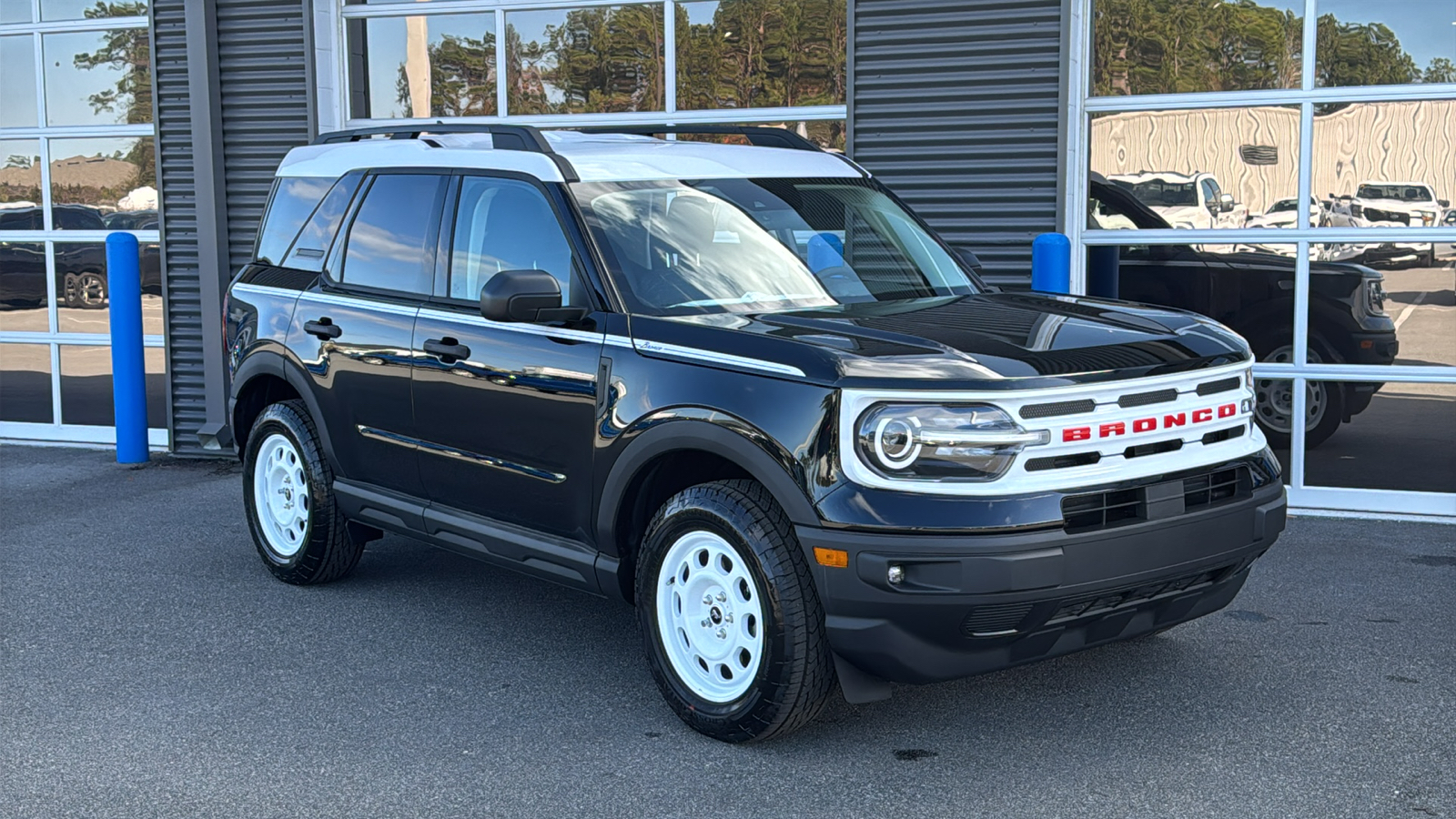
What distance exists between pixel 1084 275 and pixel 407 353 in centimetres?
434

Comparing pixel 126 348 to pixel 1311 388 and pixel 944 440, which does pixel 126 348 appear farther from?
pixel 1311 388

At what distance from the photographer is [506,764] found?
430 centimetres

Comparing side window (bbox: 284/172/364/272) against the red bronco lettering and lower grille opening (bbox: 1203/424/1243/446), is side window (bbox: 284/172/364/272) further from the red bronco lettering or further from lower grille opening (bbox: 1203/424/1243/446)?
lower grille opening (bbox: 1203/424/1243/446)

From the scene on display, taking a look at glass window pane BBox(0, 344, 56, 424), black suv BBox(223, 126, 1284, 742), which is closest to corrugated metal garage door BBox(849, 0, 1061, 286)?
black suv BBox(223, 126, 1284, 742)

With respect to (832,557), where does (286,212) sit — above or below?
above

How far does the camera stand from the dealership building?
7.75 metres

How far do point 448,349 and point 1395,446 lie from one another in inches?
210

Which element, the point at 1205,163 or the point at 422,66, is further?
the point at 422,66

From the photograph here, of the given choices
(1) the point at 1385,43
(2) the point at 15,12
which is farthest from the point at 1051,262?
(2) the point at 15,12

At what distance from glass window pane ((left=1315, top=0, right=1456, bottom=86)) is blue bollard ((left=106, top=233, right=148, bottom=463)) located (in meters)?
7.49

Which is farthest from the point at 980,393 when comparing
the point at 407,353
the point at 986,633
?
the point at 407,353

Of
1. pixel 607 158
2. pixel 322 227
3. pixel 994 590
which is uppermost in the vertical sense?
pixel 607 158

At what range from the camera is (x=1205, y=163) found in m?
8.02

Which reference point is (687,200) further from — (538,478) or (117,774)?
(117,774)
